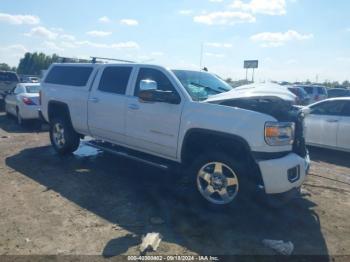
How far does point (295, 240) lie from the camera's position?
4180mm

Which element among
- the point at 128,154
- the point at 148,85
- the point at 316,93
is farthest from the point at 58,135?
the point at 316,93

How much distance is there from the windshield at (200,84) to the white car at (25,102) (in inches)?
290

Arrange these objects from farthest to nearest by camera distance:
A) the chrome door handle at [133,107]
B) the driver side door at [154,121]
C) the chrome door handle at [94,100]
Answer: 1. the chrome door handle at [94,100]
2. the chrome door handle at [133,107]
3. the driver side door at [154,121]

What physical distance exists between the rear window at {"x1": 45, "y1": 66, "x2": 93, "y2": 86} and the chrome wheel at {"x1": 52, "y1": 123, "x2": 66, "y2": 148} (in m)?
0.98

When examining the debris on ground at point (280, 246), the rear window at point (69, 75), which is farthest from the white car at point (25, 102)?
the debris on ground at point (280, 246)

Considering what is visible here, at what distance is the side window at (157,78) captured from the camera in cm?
544

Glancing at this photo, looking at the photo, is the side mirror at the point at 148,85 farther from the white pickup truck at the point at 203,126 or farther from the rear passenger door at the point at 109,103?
the rear passenger door at the point at 109,103

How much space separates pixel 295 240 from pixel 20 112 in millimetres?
10243

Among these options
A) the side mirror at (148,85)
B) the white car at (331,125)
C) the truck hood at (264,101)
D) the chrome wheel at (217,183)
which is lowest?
the chrome wheel at (217,183)

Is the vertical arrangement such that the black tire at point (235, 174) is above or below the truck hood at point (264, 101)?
below

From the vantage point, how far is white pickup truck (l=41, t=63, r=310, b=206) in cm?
446

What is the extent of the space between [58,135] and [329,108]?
6668 millimetres

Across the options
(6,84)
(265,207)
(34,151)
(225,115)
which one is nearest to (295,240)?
(265,207)

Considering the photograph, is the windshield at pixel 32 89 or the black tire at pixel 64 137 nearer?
the black tire at pixel 64 137
